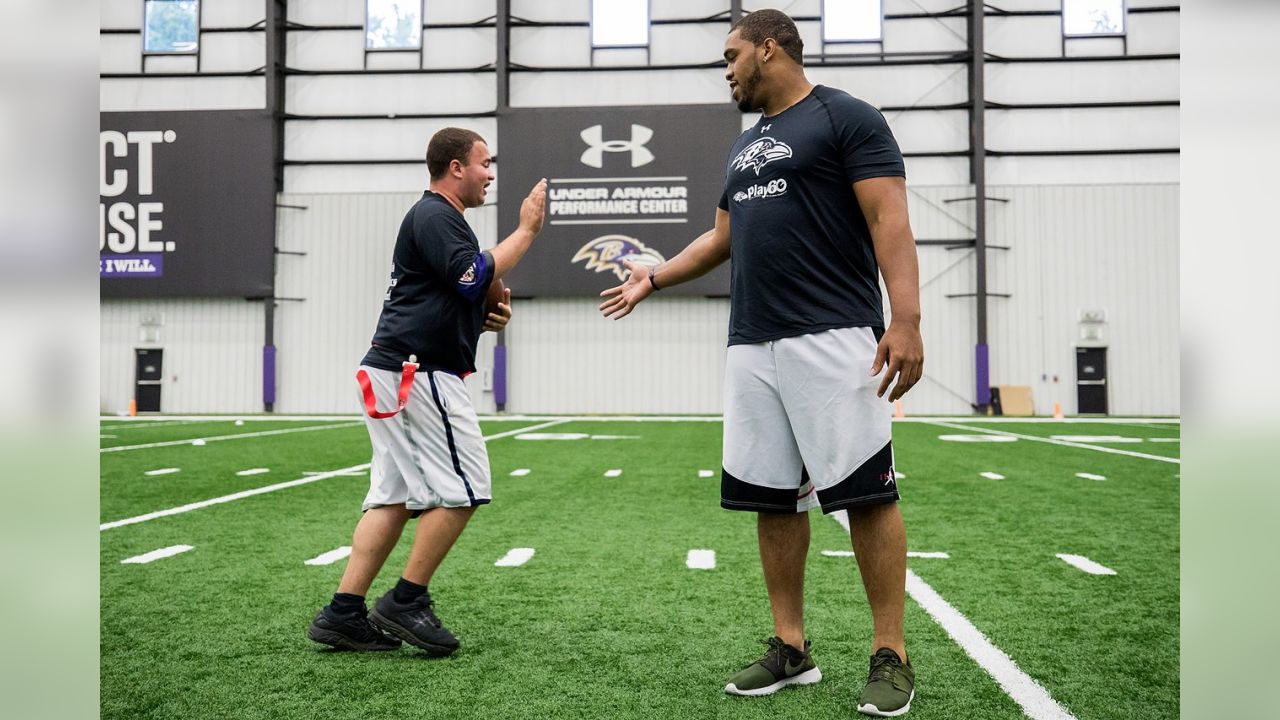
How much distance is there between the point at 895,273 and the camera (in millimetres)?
2354

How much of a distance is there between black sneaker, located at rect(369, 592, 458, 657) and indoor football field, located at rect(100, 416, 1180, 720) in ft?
0.16

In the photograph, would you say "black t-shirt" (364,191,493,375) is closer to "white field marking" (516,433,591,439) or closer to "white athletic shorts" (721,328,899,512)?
"white athletic shorts" (721,328,899,512)

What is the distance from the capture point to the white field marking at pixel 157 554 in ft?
14.0

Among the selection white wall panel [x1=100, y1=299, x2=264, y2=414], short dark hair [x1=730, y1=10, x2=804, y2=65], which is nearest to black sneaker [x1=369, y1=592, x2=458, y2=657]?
short dark hair [x1=730, y1=10, x2=804, y2=65]

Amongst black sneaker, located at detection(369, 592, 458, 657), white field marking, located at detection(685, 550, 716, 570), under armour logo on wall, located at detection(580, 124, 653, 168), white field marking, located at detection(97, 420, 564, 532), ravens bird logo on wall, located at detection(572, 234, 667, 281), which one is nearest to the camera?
black sneaker, located at detection(369, 592, 458, 657)

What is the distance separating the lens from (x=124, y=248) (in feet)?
72.2

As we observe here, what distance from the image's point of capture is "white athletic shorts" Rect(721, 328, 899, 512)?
2.35 meters

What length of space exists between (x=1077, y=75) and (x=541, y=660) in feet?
75.7

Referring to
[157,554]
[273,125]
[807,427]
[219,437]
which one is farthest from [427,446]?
[273,125]

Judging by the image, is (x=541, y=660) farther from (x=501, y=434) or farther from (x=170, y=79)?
(x=170, y=79)

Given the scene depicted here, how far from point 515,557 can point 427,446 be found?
1687 mm

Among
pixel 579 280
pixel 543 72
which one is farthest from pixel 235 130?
pixel 579 280
